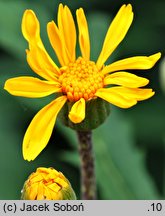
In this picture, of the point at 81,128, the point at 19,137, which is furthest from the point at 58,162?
the point at 81,128

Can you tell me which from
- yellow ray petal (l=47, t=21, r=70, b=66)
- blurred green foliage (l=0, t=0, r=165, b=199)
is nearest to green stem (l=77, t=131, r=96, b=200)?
yellow ray petal (l=47, t=21, r=70, b=66)

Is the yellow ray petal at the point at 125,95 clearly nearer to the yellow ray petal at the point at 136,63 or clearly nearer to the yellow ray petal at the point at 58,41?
the yellow ray petal at the point at 136,63

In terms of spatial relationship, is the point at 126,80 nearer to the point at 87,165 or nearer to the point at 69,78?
the point at 69,78

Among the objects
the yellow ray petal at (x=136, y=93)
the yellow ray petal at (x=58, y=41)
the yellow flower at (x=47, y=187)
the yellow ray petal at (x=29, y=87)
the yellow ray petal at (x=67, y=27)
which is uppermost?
the yellow ray petal at (x=67, y=27)

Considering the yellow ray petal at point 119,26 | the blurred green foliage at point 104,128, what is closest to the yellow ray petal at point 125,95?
the yellow ray petal at point 119,26

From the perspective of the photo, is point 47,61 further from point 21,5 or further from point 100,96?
point 21,5

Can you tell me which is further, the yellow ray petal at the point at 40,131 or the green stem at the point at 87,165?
the green stem at the point at 87,165
